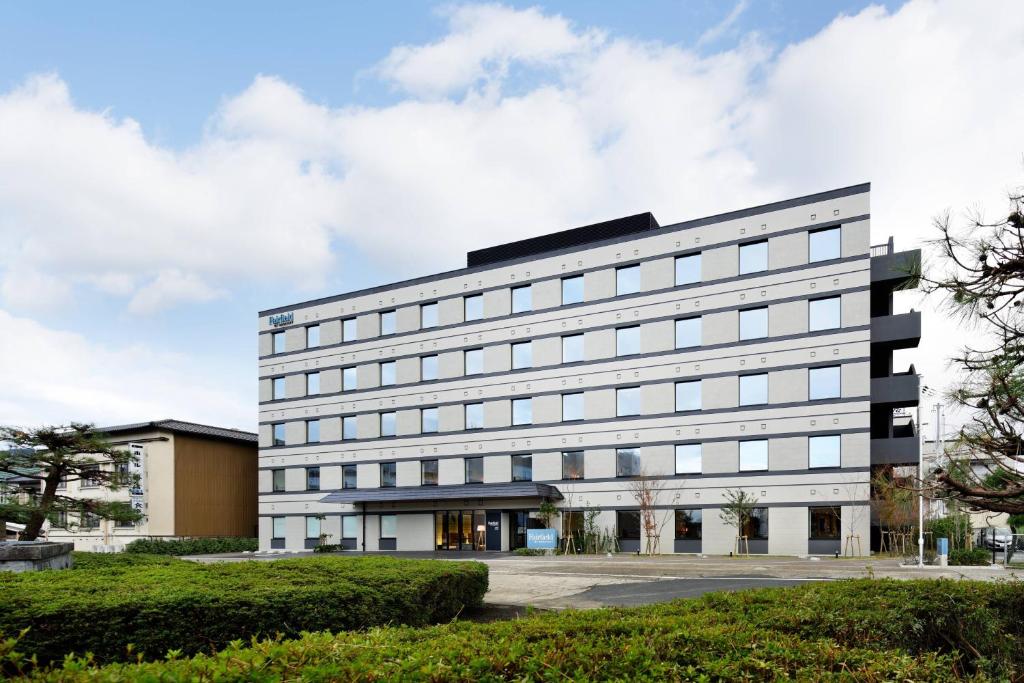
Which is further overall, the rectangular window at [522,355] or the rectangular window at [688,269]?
the rectangular window at [522,355]

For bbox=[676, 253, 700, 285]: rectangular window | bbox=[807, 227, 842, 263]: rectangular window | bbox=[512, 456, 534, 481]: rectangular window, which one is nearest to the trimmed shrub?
bbox=[807, 227, 842, 263]: rectangular window

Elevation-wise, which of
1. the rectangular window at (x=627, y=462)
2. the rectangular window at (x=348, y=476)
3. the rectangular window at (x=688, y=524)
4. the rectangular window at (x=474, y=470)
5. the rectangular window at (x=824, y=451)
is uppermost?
the rectangular window at (x=824, y=451)

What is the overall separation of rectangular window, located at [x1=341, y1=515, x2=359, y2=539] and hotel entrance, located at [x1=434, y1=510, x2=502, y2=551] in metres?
6.12

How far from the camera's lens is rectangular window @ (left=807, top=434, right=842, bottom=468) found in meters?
34.6

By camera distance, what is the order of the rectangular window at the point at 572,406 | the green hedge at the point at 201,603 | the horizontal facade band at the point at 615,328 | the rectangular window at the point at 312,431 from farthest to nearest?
the rectangular window at the point at 312,431 < the rectangular window at the point at 572,406 < the horizontal facade band at the point at 615,328 < the green hedge at the point at 201,603

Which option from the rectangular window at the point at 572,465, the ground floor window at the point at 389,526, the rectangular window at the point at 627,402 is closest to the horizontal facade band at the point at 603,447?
the rectangular window at the point at 572,465

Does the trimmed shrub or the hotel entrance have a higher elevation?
the trimmed shrub

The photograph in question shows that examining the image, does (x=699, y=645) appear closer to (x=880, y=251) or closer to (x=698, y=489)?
(x=698, y=489)

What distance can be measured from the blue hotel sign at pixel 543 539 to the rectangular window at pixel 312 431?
18587 millimetres

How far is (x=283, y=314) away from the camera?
2068 inches

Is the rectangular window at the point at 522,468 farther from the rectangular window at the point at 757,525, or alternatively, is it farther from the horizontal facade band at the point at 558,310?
the rectangular window at the point at 757,525

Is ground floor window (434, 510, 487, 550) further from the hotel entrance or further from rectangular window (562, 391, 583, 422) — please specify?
rectangular window (562, 391, 583, 422)

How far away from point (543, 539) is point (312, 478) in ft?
62.0

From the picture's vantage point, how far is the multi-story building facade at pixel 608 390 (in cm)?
3484
